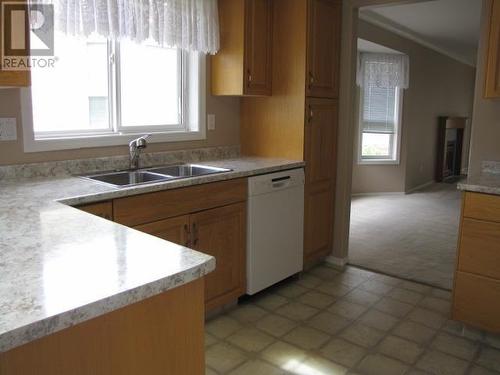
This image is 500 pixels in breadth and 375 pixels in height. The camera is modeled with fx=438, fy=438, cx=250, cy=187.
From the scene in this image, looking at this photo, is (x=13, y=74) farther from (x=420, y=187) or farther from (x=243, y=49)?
(x=420, y=187)

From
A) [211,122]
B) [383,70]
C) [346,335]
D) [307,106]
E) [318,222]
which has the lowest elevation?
[346,335]

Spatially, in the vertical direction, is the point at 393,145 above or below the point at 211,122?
below

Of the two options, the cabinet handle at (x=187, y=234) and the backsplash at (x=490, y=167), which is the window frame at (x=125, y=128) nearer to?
the cabinet handle at (x=187, y=234)

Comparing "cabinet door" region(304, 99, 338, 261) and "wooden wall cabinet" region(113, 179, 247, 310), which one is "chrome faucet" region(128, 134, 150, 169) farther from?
"cabinet door" region(304, 99, 338, 261)

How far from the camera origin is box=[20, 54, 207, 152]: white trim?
2.35 m

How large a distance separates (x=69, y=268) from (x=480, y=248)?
2186mm

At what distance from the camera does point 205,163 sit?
122 inches

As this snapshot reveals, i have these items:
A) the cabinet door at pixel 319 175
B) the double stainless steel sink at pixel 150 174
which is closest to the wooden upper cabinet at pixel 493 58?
the cabinet door at pixel 319 175

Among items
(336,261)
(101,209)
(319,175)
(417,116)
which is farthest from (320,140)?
(417,116)

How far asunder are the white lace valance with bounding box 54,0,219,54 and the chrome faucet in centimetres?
60

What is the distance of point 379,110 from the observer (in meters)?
6.73

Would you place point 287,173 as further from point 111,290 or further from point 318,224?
point 111,290

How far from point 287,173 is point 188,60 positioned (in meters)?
1.12

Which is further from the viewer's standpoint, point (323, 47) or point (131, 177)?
point (323, 47)
